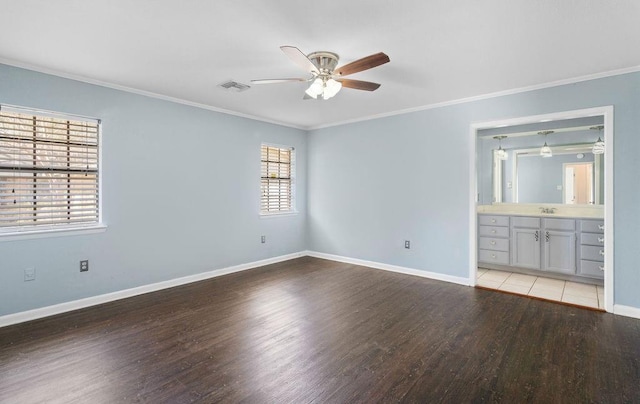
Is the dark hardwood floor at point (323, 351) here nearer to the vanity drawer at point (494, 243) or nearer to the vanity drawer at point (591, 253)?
the vanity drawer at point (591, 253)

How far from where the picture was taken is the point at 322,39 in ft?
8.05

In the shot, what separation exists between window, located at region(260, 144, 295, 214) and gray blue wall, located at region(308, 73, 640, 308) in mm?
429

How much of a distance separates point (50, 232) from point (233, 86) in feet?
7.89

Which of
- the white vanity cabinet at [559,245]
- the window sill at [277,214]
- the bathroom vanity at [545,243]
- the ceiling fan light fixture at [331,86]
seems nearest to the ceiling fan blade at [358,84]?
the ceiling fan light fixture at [331,86]

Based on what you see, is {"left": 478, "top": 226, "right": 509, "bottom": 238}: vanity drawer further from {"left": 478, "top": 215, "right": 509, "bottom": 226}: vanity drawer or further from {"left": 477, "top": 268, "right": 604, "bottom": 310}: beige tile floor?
{"left": 477, "top": 268, "right": 604, "bottom": 310}: beige tile floor

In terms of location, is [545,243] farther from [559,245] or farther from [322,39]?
[322,39]

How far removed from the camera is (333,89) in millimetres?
2707

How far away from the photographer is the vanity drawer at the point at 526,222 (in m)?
4.52

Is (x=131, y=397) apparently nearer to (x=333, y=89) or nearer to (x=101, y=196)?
(x=101, y=196)

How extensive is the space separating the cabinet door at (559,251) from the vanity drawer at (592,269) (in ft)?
0.27

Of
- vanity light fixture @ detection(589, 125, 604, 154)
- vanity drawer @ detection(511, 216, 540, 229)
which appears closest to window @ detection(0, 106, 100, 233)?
vanity drawer @ detection(511, 216, 540, 229)

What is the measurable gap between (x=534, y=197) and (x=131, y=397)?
5620 millimetres

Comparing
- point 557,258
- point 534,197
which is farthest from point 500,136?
point 557,258

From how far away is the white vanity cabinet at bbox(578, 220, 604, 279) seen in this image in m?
4.02
